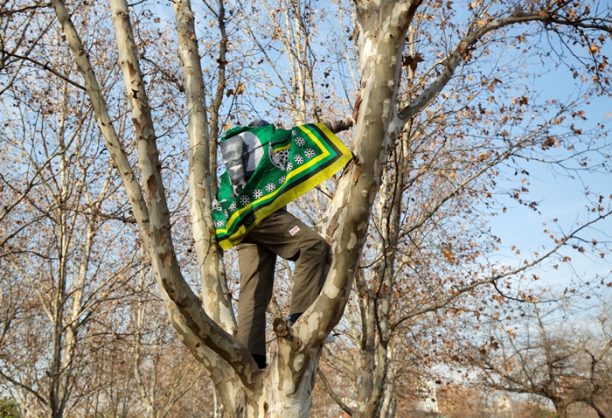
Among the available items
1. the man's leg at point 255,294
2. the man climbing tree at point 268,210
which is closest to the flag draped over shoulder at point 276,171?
the man climbing tree at point 268,210

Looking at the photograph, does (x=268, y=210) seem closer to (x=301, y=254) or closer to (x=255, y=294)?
(x=301, y=254)

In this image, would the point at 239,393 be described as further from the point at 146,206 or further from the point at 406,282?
the point at 406,282

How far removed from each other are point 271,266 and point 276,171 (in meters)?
0.61

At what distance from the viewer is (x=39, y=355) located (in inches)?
468

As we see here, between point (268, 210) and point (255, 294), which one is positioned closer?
point (268, 210)

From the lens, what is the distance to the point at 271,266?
3.23 m

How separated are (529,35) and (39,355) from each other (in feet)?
38.2

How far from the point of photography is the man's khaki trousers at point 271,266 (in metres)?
2.76

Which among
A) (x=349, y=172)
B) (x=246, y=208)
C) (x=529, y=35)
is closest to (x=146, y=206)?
(x=246, y=208)

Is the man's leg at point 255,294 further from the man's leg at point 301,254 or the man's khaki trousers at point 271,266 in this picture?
the man's leg at point 301,254

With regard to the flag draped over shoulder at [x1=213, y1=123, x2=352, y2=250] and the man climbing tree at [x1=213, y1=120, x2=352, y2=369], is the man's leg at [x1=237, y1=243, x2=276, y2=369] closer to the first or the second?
the man climbing tree at [x1=213, y1=120, x2=352, y2=369]

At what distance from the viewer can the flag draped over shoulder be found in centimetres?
288

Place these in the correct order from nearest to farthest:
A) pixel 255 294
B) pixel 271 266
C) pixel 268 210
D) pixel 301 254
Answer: pixel 301 254
pixel 268 210
pixel 255 294
pixel 271 266

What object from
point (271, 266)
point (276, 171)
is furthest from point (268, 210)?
point (271, 266)
